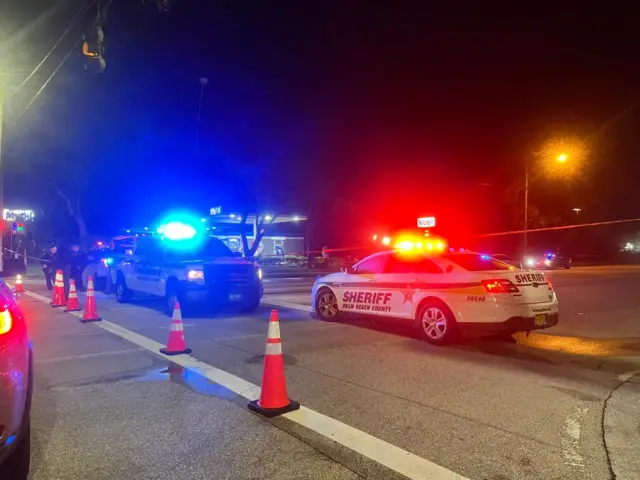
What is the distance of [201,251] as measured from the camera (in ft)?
40.7

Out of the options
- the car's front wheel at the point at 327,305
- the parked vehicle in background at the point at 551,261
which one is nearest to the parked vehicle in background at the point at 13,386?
the car's front wheel at the point at 327,305

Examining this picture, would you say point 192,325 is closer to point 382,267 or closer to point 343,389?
point 382,267

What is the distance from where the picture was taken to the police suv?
36.6 feet

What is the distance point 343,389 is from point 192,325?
5187 mm

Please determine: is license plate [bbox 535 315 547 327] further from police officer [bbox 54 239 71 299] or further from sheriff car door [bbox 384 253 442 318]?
police officer [bbox 54 239 71 299]

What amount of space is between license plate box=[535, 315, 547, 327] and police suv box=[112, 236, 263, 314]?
6.25 metres

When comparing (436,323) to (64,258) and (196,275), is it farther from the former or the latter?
(64,258)

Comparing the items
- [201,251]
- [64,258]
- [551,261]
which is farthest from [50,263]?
[551,261]

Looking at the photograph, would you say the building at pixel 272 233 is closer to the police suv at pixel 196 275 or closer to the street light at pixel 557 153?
the street light at pixel 557 153

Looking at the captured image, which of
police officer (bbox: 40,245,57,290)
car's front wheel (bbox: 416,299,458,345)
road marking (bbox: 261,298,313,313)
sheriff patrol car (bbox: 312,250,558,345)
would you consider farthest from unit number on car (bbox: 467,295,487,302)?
police officer (bbox: 40,245,57,290)

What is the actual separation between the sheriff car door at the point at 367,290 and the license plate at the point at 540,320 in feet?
8.23

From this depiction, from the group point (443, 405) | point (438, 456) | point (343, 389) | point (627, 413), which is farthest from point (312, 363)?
point (627, 413)

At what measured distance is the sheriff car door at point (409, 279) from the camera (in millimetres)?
8664

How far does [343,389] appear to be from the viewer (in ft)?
18.9
